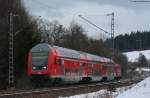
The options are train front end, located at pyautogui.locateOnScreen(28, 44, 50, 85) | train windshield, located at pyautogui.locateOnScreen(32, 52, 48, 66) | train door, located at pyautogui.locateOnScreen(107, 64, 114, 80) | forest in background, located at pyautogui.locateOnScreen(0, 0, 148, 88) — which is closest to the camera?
train front end, located at pyautogui.locateOnScreen(28, 44, 50, 85)

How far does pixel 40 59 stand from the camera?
37812mm

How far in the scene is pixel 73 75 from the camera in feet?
141

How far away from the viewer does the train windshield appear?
37531 millimetres

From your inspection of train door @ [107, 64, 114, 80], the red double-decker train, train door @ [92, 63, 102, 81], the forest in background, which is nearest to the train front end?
the red double-decker train

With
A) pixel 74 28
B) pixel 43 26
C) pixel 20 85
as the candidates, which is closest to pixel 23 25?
pixel 20 85

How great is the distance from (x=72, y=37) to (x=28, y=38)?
4043 centimetres

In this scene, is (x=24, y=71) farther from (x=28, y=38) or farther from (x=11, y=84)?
(x=11, y=84)

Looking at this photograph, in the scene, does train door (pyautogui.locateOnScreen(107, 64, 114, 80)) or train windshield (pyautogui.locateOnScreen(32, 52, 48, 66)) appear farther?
train door (pyautogui.locateOnScreen(107, 64, 114, 80))

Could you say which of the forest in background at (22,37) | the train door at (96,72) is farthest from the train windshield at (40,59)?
the train door at (96,72)

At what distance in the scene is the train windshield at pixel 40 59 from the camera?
123 ft

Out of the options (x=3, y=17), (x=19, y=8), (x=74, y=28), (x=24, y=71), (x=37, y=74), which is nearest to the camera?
(x=37, y=74)

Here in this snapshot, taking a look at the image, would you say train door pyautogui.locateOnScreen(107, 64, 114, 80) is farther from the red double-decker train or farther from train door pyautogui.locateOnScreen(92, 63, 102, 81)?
the red double-decker train

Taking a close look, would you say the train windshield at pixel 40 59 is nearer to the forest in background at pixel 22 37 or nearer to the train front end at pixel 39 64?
the train front end at pixel 39 64

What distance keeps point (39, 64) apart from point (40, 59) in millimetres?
446
